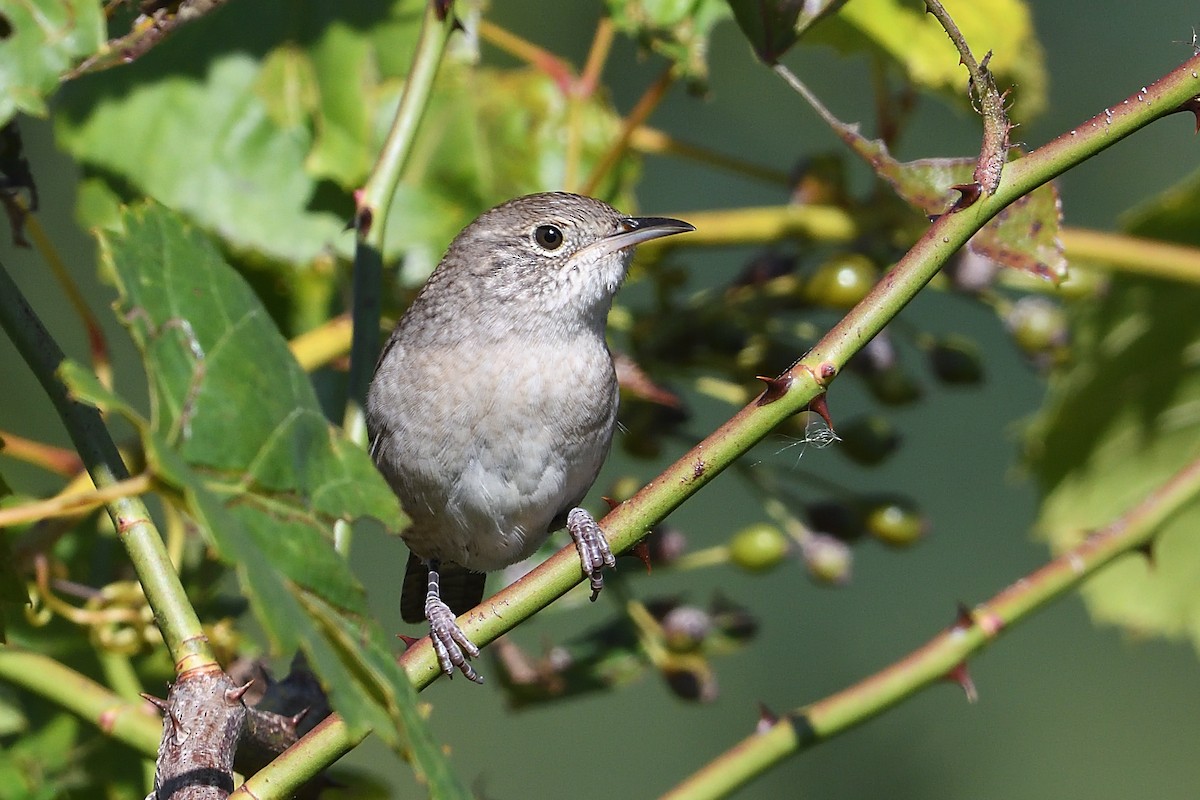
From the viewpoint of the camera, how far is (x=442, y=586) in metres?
4.59

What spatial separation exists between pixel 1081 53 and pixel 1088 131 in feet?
30.3

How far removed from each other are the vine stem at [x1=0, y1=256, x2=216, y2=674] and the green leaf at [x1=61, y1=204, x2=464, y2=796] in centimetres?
33

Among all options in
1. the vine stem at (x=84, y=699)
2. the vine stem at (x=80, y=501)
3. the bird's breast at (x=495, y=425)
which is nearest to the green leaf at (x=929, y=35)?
the bird's breast at (x=495, y=425)

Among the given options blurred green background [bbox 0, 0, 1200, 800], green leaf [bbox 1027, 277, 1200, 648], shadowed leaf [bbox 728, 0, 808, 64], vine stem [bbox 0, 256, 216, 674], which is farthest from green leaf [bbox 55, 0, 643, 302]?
blurred green background [bbox 0, 0, 1200, 800]

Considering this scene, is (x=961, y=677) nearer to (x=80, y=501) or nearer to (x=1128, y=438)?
(x=80, y=501)

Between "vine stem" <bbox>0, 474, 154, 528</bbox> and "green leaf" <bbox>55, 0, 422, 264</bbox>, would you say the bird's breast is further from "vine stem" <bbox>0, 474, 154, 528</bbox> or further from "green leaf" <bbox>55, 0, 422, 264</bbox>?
"vine stem" <bbox>0, 474, 154, 528</bbox>

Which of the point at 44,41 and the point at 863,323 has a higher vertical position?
the point at 44,41

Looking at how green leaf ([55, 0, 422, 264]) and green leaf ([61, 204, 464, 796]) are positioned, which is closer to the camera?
green leaf ([61, 204, 464, 796])

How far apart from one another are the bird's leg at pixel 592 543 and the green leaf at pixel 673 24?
114 centimetres

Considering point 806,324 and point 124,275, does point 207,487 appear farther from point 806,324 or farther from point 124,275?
point 806,324

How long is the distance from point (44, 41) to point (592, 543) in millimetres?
1399

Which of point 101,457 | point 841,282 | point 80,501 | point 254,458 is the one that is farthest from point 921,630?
point 80,501

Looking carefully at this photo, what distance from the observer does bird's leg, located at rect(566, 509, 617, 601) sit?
8.51ft

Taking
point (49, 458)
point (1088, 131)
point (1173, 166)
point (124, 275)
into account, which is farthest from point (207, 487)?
point (1173, 166)
